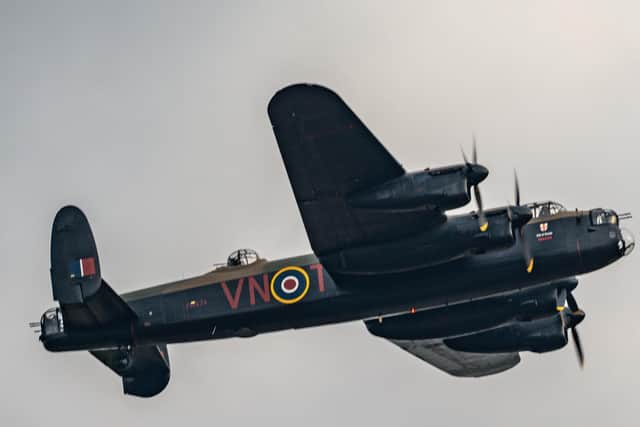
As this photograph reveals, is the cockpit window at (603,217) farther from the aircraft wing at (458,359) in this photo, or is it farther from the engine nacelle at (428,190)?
the aircraft wing at (458,359)

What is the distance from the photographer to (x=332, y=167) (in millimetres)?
29172

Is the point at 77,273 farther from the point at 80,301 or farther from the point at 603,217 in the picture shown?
the point at 603,217

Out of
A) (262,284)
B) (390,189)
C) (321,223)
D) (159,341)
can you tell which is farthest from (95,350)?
(390,189)

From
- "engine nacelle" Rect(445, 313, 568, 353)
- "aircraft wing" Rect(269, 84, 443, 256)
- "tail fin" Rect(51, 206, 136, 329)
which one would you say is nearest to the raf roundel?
"aircraft wing" Rect(269, 84, 443, 256)

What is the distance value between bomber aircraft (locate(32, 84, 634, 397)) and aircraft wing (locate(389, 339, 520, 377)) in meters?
4.16

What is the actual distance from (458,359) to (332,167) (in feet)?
35.9

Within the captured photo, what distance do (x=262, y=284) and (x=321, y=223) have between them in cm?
253

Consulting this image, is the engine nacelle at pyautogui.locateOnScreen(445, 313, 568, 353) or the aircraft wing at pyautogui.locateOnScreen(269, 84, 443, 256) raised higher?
the aircraft wing at pyautogui.locateOnScreen(269, 84, 443, 256)

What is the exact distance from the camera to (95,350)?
3309 centimetres

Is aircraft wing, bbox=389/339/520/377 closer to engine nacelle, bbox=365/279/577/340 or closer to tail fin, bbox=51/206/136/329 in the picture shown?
engine nacelle, bbox=365/279/577/340

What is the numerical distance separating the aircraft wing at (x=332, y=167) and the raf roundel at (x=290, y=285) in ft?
3.32

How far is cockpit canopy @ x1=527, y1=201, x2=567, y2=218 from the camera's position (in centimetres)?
3094

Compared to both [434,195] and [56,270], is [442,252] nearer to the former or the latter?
[434,195]

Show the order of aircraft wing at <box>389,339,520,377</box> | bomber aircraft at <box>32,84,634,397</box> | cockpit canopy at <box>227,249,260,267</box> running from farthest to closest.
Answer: aircraft wing at <box>389,339,520,377</box> → cockpit canopy at <box>227,249,260,267</box> → bomber aircraft at <box>32,84,634,397</box>
